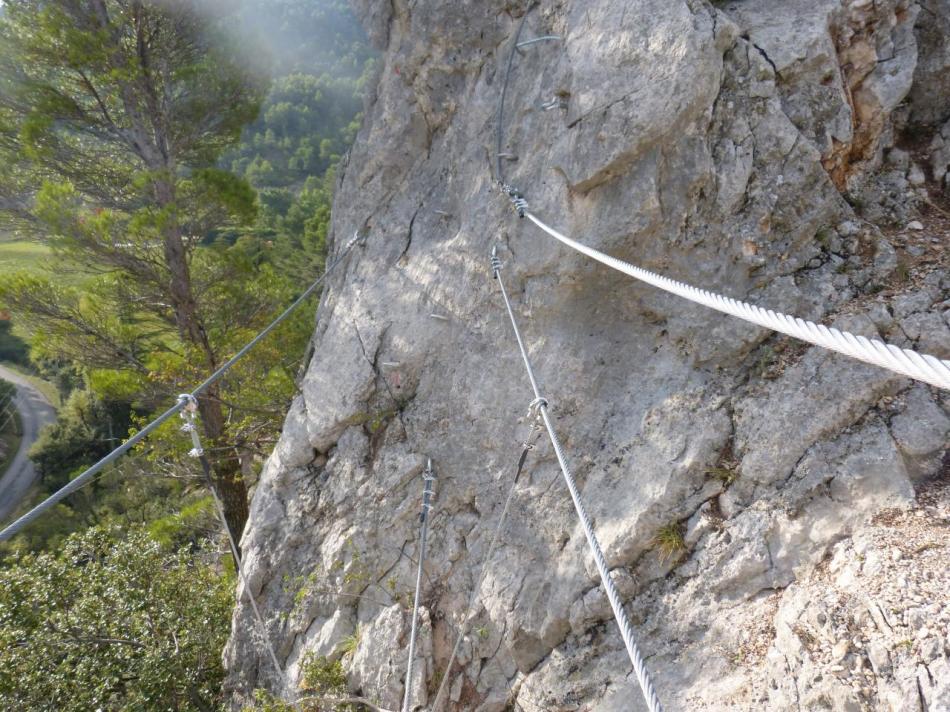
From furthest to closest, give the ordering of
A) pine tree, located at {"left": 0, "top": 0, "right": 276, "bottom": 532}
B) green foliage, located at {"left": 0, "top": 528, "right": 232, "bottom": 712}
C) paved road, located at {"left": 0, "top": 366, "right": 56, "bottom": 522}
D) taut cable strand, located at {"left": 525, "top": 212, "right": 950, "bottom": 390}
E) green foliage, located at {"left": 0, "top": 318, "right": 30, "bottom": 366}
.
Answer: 1. green foliage, located at {"left": 0, "top": 318, "right": 30, "bottom": 366}
2. paved road, located at {"left": 0, "top": 366, "right": 56, "bottom": 522}
3. pine tree, located at {"left": 0, "top": 0, "right": 276, "bottom": 532}
4. green foliage, located at {"left": 0, "top": 528, "right": 232, "bottom": 712}
5. taut cable strand, located at {"left": 525, "top": 212, "right": 950, "bottom": 390}

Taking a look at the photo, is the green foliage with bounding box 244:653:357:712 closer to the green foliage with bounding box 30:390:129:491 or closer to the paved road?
the green foliage with bounding box 30:390:129:491

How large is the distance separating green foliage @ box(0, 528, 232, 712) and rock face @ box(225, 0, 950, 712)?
807 millimetres

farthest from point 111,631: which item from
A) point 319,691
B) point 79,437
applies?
point 79,437

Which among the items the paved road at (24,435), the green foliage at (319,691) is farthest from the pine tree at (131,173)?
the paved road at (24,435)

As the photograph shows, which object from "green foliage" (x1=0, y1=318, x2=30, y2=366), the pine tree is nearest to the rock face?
the pine tree

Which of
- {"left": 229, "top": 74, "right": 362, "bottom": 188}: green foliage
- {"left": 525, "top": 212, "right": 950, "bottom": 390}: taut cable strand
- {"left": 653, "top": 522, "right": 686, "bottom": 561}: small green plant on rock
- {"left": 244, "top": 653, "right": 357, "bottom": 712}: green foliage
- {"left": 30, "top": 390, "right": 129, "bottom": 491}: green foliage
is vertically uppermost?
{"left": 229, "top": 74, "right": 362, "bottom": 188}: green foliage

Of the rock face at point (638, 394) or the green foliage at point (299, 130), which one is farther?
the green foliage at point (299, 130)

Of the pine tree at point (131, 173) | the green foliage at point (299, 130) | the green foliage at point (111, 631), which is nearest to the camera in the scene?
the green foliage at point (111, 631)

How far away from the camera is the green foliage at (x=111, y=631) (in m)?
5.55

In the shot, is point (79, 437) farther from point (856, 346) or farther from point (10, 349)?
point (856, 346)

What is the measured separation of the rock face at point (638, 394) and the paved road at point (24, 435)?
24.7 metres

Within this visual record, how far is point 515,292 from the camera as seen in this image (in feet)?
16.5

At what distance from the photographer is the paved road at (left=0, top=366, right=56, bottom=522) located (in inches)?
920

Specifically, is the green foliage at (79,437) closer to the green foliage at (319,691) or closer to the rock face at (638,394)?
the rock face at (638,394)
